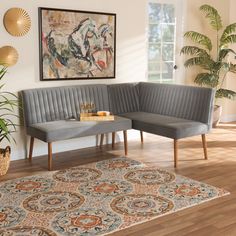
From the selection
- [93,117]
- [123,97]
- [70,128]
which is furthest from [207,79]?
[70,128]

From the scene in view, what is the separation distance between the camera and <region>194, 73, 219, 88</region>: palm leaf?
6.12 m

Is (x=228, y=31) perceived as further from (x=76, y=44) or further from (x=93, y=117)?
(x=93, y=117)

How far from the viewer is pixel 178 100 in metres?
4.84

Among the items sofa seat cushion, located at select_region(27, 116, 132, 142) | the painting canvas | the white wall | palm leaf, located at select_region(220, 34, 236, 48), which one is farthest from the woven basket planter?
palm leaf, located at select_region(220, 34, 236, 48)

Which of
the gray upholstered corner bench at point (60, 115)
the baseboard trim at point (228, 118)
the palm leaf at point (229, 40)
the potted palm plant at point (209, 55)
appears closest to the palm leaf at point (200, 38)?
the potted palm plant at point (209, 55)

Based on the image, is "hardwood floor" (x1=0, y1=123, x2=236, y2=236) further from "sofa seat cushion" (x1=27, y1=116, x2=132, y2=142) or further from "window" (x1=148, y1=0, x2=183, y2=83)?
"window" (x1=148, y1=0, x2=183, y2=83)

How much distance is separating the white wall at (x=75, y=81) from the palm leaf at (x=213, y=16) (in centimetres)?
127

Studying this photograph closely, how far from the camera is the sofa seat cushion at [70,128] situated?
4.05m

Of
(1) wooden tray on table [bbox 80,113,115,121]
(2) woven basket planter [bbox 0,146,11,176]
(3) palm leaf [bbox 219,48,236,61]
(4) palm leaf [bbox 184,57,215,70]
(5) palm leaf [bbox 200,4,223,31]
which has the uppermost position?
(5) palm leaf [bbox 200,4,223,31]

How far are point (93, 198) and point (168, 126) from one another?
1.37 meters

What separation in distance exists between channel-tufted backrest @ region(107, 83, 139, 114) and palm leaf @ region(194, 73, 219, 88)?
4.49 feet

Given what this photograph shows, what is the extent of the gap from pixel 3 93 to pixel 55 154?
3.15ft

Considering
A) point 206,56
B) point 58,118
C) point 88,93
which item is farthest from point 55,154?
point 206,56

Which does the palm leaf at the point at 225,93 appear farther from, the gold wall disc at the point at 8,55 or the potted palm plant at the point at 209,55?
the gold wall disc at the point at 8,55
